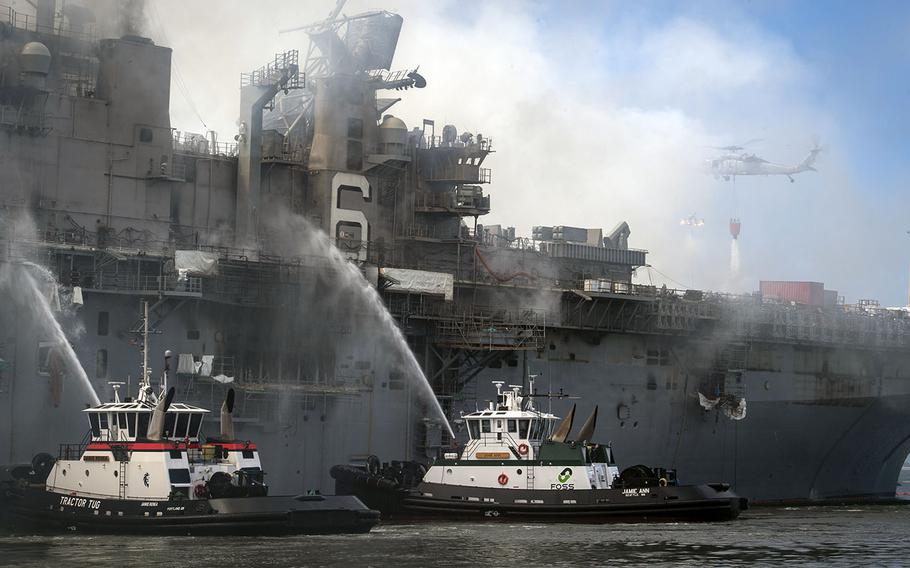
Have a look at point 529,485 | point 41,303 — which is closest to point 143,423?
point 41,303

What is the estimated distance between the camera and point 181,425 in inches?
1845

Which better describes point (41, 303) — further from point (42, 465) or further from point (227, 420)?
point (227, 420)

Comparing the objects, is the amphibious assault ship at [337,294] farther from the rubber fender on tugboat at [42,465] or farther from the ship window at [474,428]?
the ship window at [474,428]

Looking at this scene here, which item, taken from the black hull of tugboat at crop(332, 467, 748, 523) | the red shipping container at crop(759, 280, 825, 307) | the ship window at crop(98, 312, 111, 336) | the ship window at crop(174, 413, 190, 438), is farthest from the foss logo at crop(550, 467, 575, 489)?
the red shipping container at crop(759, 280, 825, 307)

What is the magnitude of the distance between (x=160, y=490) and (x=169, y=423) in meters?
2.28

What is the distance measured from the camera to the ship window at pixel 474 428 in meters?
54.9

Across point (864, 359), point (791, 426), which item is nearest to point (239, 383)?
point (791, 426)

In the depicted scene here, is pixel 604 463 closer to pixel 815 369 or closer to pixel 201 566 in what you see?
pixel 201 566

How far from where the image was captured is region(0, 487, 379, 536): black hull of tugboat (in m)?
44.5

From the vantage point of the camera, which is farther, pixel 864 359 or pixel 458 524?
pixel 864 359

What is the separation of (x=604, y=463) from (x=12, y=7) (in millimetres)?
29541

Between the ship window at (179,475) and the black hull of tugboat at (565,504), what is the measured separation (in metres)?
10.5

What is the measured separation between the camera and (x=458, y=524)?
52.5 meters

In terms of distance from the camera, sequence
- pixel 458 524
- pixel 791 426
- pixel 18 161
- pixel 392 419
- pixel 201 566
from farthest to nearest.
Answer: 1. pixel 791 426
2. pixel 392 419
3. pixel 18 161
4. pixel 458 524
5. pixel 201 566
